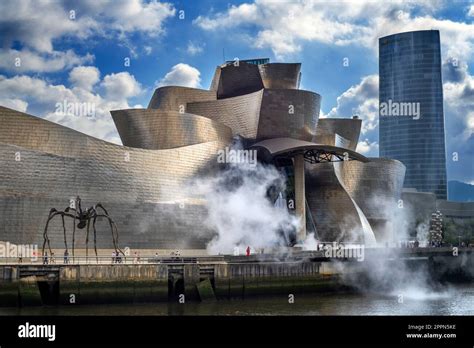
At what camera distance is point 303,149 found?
4731 cm

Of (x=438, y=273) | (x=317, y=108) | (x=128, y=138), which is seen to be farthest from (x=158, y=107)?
(x=438, y=273)

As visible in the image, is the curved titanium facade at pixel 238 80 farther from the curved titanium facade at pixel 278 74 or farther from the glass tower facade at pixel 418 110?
the glass tower facade at pixel 418 110

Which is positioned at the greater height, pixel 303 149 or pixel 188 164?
pixel 303 149

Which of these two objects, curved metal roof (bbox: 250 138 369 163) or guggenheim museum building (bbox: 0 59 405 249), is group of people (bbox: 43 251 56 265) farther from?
curved metal roof (bbox: 250 138 369 163)

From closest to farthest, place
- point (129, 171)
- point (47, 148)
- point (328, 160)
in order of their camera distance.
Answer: point (47, 148)
point (129, 171)
point (328, 160)

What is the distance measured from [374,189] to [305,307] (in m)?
30.7

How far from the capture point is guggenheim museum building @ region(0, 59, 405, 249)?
3756 centimetres

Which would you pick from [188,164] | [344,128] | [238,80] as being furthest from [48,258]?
[344,128]

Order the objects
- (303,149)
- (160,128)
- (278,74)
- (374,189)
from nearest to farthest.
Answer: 1. (160,128)
2. (303,149)
3. (278,74)
4. (374,189)

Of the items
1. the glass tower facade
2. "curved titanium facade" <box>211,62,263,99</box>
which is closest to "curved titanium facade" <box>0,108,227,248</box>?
"curved titanium facade" <box>211,62,263,99</box>

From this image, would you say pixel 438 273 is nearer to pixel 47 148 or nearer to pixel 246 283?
pixel 246 283

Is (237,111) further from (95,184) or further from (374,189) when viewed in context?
(95,184)
